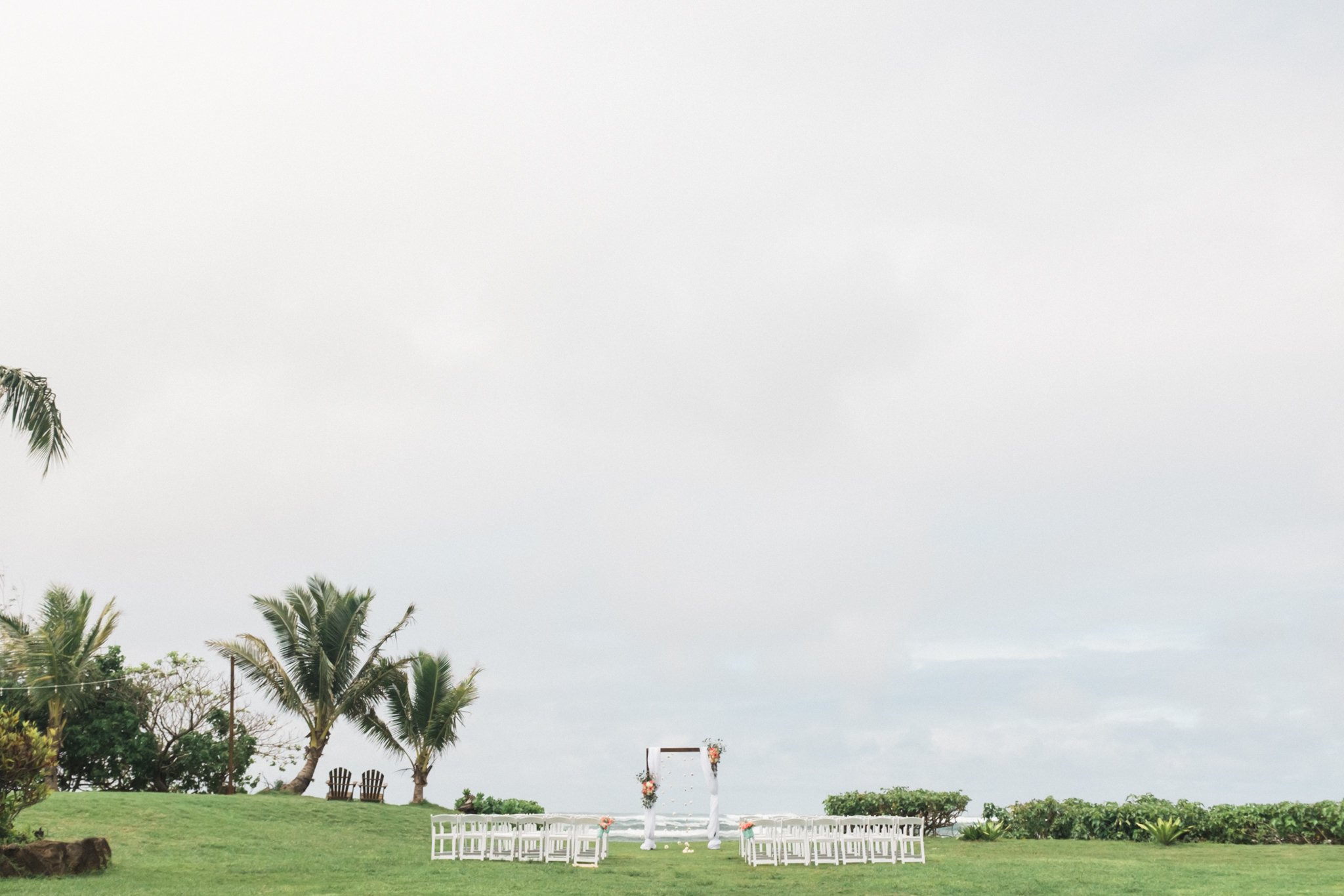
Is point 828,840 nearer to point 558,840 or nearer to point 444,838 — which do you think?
point 558,840

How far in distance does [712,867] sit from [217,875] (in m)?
7.76

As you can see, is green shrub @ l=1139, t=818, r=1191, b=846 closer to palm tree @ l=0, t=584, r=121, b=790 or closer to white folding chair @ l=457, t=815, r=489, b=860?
white folding chair @ l=457, t=815, r=489, b=860

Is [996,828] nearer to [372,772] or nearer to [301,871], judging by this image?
[301,871]

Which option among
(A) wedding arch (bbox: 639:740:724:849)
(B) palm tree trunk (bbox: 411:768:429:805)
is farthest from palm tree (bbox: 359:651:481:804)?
(A) wedding arch (bbox: 639:740:724:849)

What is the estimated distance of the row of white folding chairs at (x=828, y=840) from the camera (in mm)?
18062

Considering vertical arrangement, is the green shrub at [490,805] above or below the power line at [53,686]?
below

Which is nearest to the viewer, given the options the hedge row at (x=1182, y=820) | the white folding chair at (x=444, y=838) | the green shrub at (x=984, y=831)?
the white folding chair at (x=444, y=838)

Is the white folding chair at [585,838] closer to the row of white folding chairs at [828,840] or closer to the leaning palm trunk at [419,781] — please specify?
the row of white folding chairs at [828,840]

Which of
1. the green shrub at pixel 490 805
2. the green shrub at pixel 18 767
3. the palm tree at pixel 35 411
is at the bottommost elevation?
the green shrub at pixel 490 805

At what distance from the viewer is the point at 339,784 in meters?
29.3

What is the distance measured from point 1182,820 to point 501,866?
45.3 ft

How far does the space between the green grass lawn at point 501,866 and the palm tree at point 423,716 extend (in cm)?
710

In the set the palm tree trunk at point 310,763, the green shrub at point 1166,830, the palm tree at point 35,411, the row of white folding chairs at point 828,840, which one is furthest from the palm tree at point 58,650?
the green shrub at point 1166,830

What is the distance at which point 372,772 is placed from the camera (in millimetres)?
30047
